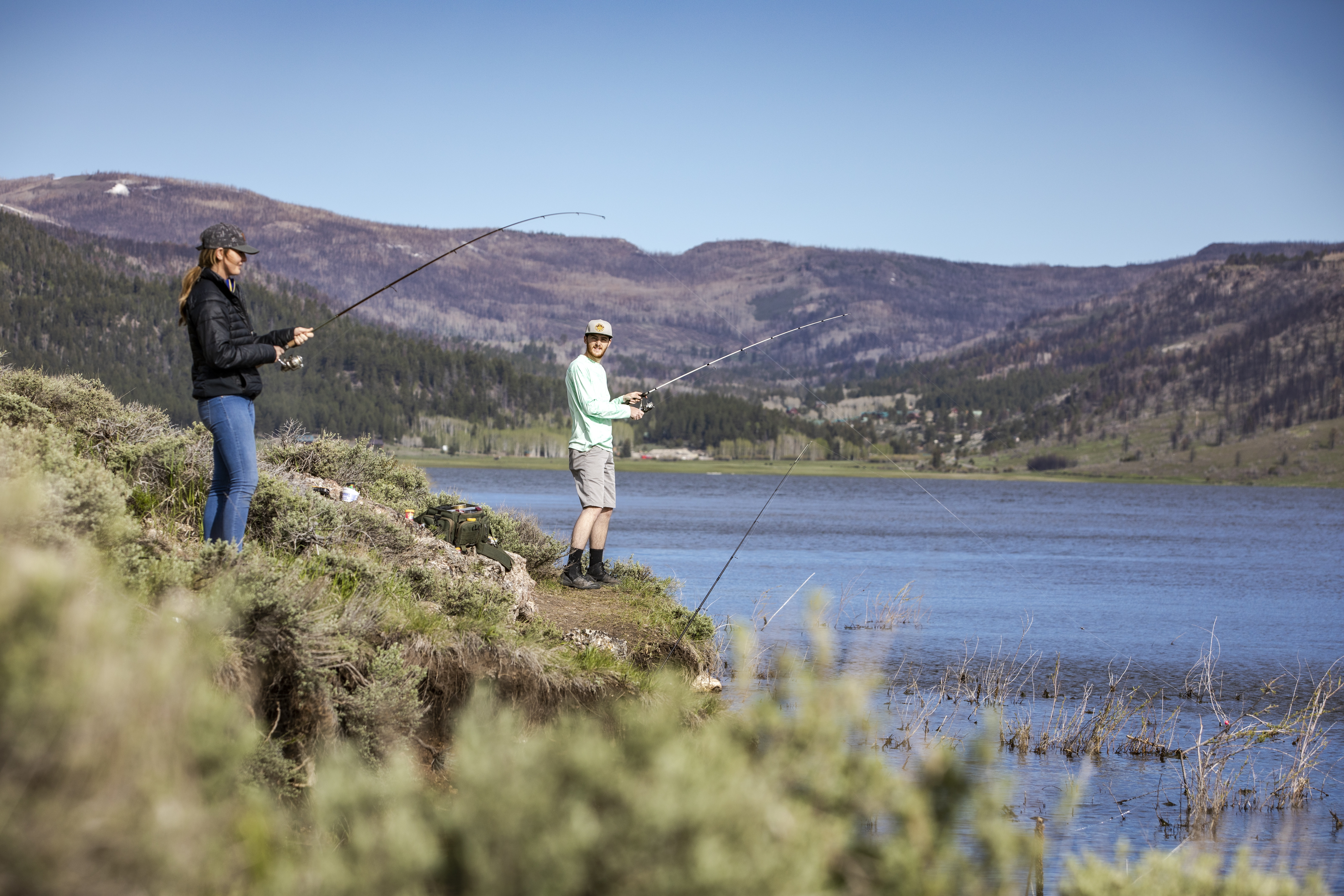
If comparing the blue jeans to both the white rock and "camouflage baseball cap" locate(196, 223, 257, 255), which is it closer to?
"camouflage baseball cap" locate(196, 223, 257, 255)

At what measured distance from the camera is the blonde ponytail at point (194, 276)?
6.14 meters

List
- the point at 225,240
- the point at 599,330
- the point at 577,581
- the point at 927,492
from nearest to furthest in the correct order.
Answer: the point at 225,240, the point at 599,330, the point at 577,581, the point at 927,492

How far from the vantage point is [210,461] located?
816cm

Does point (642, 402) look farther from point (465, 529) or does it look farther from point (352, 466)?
point (352, 466)

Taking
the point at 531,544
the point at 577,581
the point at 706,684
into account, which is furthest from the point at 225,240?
the point at 531,544

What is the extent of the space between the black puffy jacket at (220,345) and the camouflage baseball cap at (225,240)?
6.1 inches

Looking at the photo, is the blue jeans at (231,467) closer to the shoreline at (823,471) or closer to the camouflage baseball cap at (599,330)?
the camouflage baseball cap at (599,330)

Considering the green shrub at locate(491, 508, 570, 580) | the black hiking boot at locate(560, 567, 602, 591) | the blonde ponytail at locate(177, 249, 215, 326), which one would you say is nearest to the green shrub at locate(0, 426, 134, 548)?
the blonde ponytail at locate(177, 249, 215, 326)

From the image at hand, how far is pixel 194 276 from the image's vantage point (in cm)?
630

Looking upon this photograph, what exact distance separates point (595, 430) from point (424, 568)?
1988 mm

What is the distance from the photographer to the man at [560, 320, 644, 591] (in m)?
9.11

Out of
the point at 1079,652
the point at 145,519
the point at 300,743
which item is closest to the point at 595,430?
the point at 145,519

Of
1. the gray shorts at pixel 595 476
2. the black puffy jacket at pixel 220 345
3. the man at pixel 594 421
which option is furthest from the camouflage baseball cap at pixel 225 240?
the gray shorts at pixel 595 476

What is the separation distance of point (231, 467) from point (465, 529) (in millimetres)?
3361
